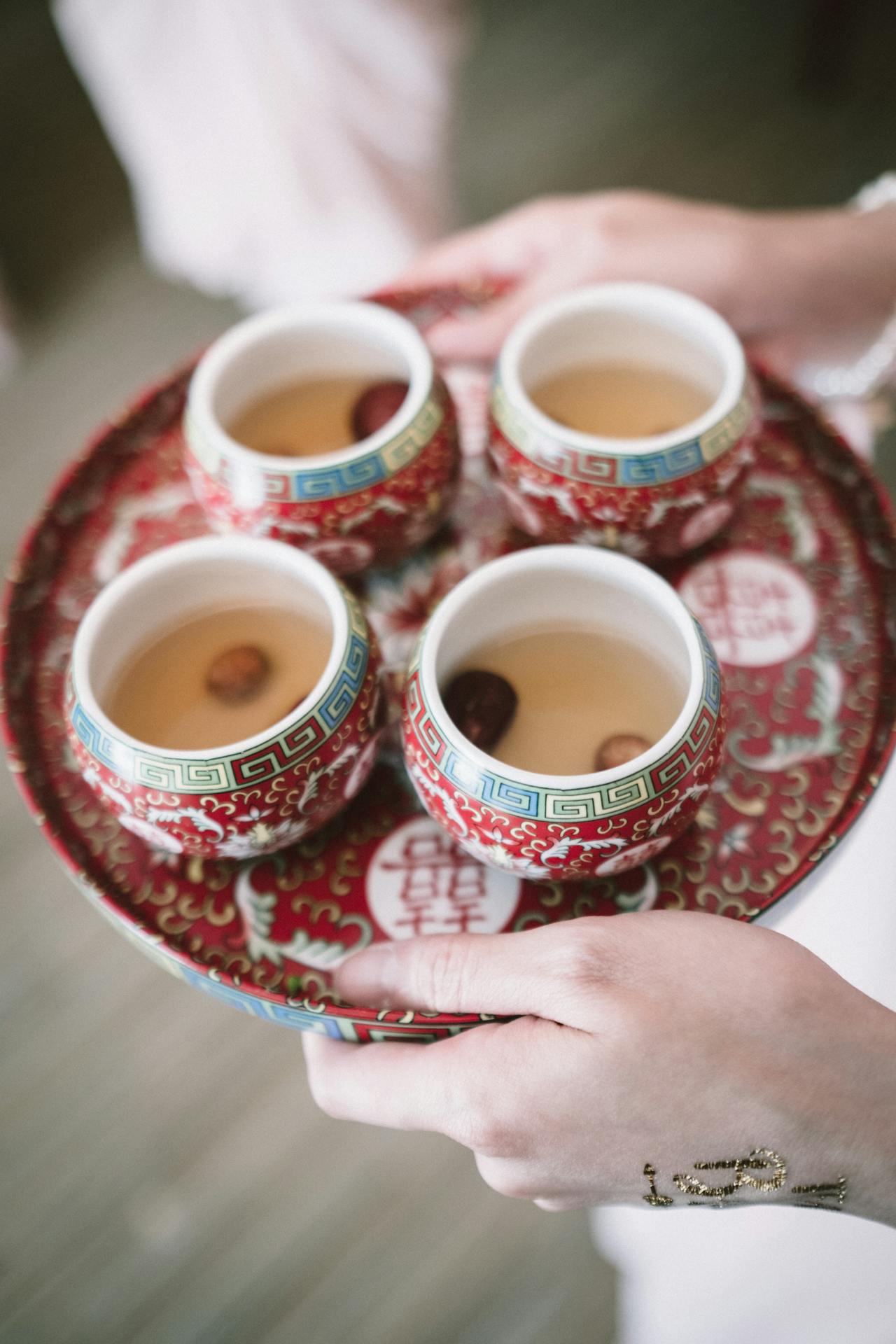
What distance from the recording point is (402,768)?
2.18 ft

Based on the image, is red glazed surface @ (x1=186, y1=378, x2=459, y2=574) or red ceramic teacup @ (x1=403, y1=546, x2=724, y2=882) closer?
red ceramic teacup @ (x1=403, y1=546, x2=724, y2=882)

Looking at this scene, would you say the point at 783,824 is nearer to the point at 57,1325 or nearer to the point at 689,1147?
the point at 689,1147

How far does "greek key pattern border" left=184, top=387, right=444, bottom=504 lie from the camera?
64cm

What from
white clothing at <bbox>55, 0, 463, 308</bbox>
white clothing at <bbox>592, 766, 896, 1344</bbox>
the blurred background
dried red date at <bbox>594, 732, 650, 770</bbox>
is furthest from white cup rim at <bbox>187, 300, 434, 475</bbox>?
the blurred background

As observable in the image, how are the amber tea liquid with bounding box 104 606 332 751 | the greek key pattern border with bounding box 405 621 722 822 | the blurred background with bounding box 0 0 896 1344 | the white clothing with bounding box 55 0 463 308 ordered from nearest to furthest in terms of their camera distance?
the greek key pattern border with bounding box 405 621 722 822 → the amber tea liquid with bounding box 104 606 332 751 → the blurred background with bounding box 0 0 896 1344 → the white clothing with bounding box 55 0 463 308

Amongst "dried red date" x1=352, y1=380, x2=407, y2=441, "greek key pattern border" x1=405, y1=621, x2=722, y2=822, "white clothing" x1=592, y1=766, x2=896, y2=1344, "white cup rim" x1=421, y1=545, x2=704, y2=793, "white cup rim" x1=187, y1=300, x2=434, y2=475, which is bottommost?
"white clothing" x1=592, y1=766, x2=896, y2=1344

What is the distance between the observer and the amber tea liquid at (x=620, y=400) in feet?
2.47

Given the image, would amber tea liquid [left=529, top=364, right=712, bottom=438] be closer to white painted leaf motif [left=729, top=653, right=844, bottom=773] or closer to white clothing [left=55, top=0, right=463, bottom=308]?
white painted leaf motif [left=729, top=653, right=844, bottom=773]

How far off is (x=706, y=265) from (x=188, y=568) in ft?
1.69

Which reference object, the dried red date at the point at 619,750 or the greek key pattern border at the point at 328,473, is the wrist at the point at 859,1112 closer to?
the dried red date at the point at 619,750

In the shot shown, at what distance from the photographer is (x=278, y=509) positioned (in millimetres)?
653

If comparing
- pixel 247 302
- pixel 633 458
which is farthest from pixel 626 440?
pixel 247 302

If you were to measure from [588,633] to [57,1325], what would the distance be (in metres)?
0.83

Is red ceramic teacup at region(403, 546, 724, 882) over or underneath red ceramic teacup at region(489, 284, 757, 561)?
underneath
